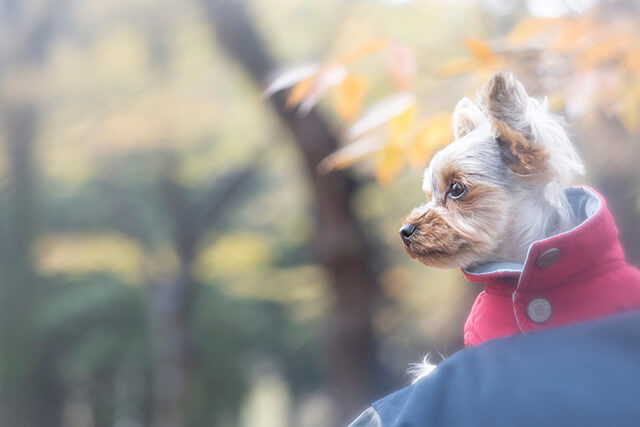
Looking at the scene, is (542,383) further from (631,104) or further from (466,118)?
(631,104)

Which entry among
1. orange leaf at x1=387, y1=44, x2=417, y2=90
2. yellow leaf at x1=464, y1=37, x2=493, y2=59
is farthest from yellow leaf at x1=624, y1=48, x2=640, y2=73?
orange leaf at x1=387, y1=44, x2=417, y2=90

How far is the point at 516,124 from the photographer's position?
70.9 inches

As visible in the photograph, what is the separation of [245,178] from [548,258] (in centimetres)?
1074

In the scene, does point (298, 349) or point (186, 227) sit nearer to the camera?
point (186, 227)

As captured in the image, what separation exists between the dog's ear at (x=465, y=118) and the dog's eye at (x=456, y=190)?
0.24 meters

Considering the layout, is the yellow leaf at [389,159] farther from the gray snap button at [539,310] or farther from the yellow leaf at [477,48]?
the gray snap button at [539,310]

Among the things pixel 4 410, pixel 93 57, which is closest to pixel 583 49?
pixel 93 57

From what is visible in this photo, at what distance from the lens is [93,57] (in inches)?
383

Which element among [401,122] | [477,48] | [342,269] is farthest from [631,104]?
[342,269]

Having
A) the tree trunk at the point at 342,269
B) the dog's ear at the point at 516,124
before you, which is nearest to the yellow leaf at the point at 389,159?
the dog's ear at the point at 516,124

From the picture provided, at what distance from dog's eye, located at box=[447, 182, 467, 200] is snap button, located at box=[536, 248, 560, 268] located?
1.85 feet

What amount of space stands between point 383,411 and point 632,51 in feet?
7.28

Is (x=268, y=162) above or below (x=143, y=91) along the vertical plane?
below

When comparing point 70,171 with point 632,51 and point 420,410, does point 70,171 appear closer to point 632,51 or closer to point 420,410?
point 632,51
